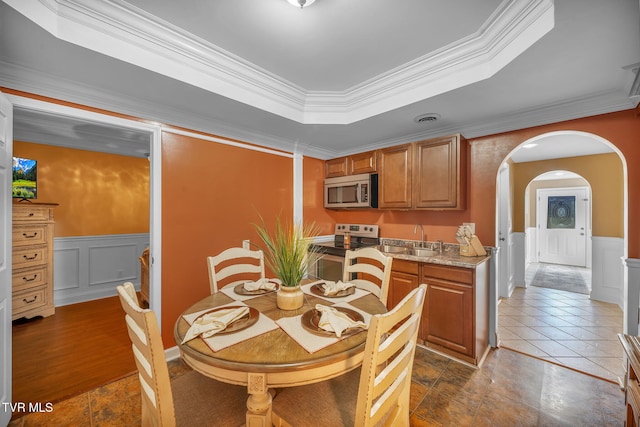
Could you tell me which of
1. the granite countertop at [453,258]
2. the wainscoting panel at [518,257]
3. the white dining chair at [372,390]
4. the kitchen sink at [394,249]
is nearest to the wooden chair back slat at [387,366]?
the white dining chair at [372,390]

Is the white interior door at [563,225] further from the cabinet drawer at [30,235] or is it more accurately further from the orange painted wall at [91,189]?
the cabinet drawer at [30,235]

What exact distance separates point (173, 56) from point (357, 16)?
1.29 metres

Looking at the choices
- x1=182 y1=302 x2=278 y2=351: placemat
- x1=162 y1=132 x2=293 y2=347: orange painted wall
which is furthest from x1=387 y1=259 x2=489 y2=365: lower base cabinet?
x1=162 y1=132 x2=293 y2=347: orange painted wall

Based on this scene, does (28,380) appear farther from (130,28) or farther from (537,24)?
(537,24)

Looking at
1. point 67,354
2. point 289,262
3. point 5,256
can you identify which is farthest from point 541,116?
point 67,354

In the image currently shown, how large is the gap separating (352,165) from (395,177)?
0.72m

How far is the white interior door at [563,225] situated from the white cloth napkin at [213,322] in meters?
8.06

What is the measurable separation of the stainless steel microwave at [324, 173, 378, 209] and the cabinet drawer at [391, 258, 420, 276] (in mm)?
899

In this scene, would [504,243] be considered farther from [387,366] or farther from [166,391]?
[166,391]

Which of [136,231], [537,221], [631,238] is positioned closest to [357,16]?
[631,238]

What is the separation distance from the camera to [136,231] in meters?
4.34

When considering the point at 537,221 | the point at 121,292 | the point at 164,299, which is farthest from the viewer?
the point at 537,221

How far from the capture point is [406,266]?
2.57 meters

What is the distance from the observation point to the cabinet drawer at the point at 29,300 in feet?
9.70
